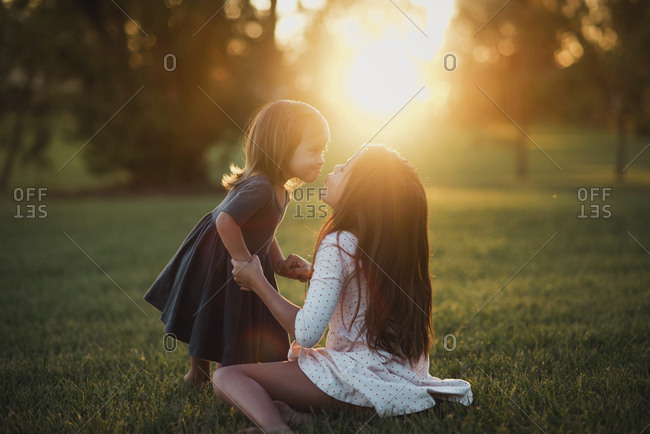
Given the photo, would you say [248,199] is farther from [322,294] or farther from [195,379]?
[195,379]

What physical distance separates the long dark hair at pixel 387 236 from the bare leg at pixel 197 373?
106 cm

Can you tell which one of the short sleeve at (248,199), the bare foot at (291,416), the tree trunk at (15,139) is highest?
the tree trunk at (15,139)

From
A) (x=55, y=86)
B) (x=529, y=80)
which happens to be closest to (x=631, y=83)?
(x=529, y=80)

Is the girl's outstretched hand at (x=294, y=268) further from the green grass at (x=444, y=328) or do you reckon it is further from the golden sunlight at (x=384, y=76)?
the golden sunlight at (x=384, y=76)

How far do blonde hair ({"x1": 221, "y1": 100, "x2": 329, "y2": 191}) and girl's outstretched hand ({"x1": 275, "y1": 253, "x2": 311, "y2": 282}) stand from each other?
1.38 ft

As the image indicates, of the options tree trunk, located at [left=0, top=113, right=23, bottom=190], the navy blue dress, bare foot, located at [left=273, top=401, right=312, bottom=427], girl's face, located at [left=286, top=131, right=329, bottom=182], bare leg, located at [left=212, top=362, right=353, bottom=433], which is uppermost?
tree trunk, located at [left=0, top=113, right=23, bottom=190]

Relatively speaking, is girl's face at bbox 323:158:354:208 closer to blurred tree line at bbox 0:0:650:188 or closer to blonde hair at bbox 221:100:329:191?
blonde hair at bbox 221:100:329:191

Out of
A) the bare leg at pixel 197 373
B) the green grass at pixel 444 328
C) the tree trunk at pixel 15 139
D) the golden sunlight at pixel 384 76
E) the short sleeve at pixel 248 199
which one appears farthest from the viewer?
the tree trunk at pixel 15 139

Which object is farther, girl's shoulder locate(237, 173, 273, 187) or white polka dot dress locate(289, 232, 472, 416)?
girl's shoulder locate(237, 173, 273, 187)

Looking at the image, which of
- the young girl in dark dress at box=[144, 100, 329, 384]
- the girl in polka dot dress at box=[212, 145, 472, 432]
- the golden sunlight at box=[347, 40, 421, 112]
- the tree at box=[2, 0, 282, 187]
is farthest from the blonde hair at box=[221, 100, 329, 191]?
the tree at box=[2, 0, 282, 187]

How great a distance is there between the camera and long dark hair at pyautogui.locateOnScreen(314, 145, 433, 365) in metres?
2.29

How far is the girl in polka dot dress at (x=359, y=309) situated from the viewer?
2.27 meters

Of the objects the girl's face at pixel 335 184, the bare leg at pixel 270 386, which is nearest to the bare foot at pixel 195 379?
the bare leg at pixel 270 386

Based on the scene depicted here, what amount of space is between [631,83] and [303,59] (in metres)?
11.4
